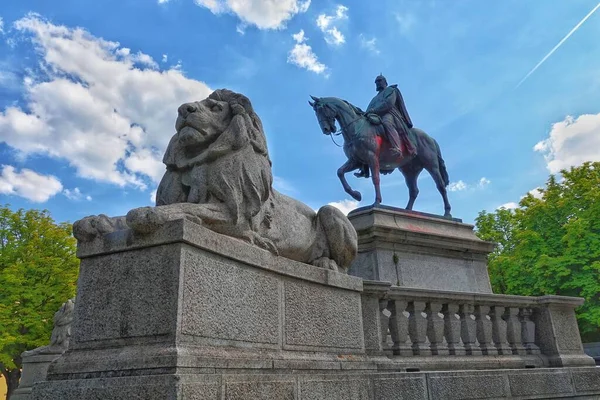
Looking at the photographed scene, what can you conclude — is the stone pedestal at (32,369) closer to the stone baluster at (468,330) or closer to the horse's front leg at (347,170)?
the horse's front leg at (347,170)

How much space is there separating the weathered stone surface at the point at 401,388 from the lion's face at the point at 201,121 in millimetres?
2875

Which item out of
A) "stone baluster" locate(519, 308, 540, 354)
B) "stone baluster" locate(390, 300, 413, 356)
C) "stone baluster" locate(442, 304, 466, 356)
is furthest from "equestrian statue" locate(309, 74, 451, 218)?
"stone baluster" locate(390, 300, 413, 356)

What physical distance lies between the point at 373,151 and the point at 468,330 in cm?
612

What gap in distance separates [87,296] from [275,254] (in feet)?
5.45

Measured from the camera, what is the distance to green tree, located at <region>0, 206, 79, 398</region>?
22.6 m

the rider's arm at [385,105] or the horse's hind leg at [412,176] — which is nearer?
the rider's arm at [385,105]

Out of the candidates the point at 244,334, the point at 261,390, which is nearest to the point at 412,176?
the point at 244,334

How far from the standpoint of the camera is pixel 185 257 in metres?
3.61

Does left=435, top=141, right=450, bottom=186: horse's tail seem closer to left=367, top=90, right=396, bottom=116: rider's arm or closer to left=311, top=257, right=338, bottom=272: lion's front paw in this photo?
left=367, top=90, right=396, bottom=116: rider's arm

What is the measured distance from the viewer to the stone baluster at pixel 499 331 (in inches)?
270

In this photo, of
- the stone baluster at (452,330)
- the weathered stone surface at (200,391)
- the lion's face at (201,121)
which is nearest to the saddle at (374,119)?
the stone baluster at (452,330)

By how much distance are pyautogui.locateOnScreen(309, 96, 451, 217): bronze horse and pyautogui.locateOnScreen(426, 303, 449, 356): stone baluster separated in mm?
5070

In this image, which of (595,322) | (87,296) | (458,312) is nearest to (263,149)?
(87,296)

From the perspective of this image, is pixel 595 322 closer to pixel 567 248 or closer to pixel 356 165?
pixel 567 248
